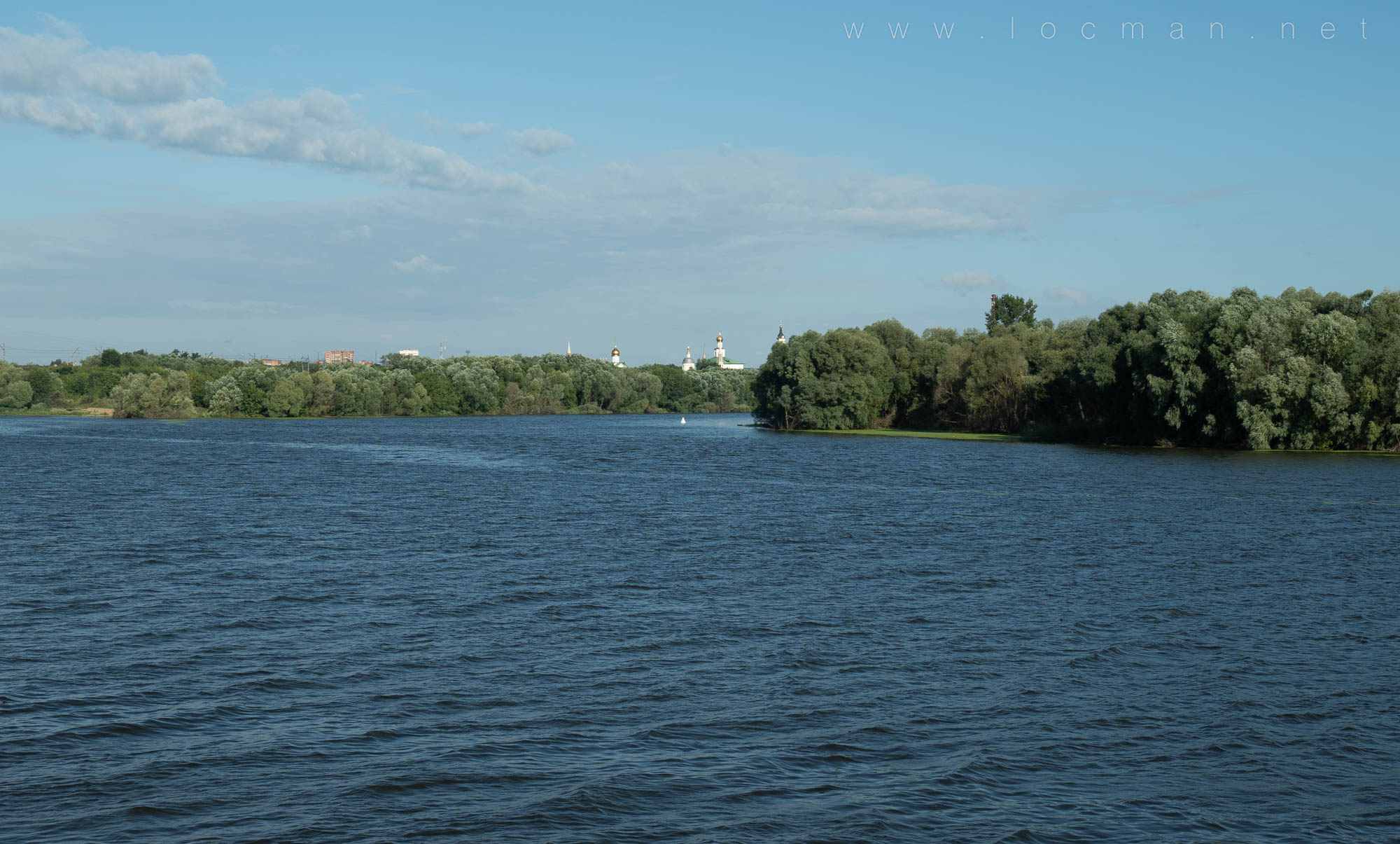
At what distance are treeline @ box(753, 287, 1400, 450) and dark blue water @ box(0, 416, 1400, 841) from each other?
134 ft

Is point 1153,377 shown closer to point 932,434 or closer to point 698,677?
point 932,434

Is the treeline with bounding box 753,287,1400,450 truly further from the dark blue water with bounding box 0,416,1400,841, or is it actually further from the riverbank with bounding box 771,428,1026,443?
the dark blue water with bounding box 0,416,1400,841

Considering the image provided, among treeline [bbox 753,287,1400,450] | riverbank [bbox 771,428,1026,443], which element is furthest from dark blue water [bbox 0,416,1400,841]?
riverbank [bbox 771,428,1026,443]

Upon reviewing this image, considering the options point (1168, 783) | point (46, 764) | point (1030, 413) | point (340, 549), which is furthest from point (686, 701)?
point (1030, 413)

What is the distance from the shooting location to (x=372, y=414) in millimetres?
187250

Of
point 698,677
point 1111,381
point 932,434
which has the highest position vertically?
point 1111,381

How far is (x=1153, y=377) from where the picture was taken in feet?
292

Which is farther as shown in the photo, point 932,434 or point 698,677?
point 932,434

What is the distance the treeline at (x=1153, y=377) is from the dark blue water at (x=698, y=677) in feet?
134

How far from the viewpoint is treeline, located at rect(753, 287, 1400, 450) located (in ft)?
263

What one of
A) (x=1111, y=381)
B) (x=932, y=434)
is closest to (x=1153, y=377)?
(x=1111, y=381)

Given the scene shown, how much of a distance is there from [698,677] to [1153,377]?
262ft

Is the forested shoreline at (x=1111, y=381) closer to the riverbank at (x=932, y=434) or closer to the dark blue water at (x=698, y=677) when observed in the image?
the riverbank at (x=932, y=434)

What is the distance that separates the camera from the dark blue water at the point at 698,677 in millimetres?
13297
